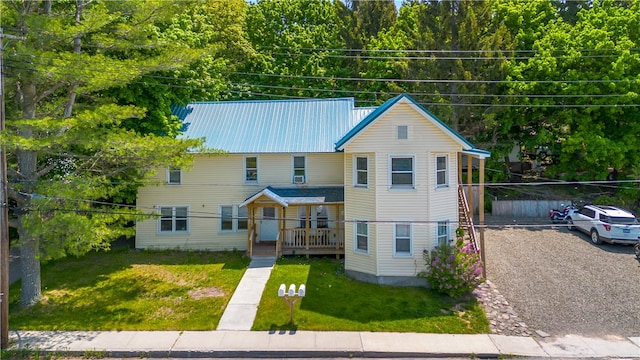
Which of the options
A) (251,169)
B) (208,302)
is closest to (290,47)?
(251,169)

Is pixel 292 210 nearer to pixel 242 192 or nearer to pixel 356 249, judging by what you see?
pixel 242 192

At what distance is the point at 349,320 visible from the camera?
1330cm

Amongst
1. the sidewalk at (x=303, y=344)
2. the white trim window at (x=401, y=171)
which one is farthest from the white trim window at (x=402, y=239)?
the sidewalk at (x=303, y=344)

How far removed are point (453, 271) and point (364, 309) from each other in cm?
364

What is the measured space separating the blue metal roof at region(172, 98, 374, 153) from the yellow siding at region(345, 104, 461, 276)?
4.04m

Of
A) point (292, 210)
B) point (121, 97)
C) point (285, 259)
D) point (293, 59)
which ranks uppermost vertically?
point (293, 59)

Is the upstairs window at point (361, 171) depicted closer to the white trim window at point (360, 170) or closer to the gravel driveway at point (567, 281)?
the white trim window at point (360, 170)

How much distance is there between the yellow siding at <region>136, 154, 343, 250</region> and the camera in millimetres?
20203

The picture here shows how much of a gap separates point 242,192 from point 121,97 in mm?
7210

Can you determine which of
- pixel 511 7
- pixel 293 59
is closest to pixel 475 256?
pixel 511 7

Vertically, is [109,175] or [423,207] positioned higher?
A: [109,175]

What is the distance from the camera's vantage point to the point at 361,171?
55.1ft

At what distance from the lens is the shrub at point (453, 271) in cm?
1475

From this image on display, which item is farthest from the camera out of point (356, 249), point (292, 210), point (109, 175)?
point (292, 210)
